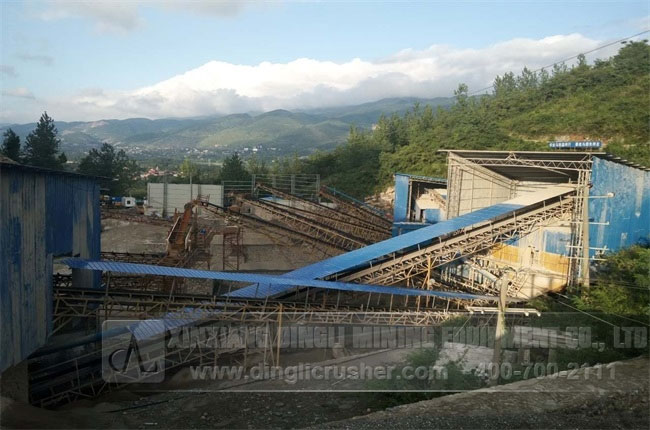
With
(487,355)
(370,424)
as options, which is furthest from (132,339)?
(487,355)

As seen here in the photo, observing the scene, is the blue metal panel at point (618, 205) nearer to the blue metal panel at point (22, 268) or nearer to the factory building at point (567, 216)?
the factory building at point (567, 216)

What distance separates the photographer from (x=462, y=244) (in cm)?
1327

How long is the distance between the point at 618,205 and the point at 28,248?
15.0m

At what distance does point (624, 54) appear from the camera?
1297 inches

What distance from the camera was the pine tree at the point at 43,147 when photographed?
3419 cm

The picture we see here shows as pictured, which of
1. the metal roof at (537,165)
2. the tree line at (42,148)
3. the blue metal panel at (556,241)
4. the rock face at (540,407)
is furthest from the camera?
the tree line at (42,148)

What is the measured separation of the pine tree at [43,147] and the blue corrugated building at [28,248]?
28052 millimetres

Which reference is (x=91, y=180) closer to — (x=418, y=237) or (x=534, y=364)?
(x=418, y=237)

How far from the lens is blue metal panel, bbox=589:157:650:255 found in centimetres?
1326

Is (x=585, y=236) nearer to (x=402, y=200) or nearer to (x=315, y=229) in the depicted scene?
(x=315, y=229)

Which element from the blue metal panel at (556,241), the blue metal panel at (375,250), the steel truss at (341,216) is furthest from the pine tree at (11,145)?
the blue metal panel at (556,241)

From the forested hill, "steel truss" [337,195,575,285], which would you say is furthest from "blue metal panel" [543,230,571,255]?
the forested hill

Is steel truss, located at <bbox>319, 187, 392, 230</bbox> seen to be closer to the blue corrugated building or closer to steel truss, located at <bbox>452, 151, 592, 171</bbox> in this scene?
steel truss, located at <bbox>452, 151, 592, 171</bbox>

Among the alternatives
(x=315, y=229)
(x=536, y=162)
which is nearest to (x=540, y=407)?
(x=536, y=162)
